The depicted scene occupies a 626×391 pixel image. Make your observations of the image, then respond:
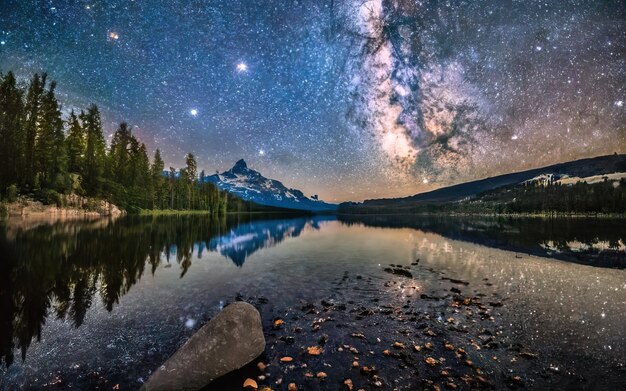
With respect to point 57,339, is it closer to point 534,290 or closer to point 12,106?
point 534,290

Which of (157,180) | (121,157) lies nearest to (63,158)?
(121,157)

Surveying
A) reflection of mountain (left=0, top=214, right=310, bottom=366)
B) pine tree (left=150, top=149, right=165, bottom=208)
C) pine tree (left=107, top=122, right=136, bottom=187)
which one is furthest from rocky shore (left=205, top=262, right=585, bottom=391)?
pine tree (left=150, top=149, right=165, bottom=208)

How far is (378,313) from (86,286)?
1701 cm

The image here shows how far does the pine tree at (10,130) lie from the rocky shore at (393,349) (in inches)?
3405

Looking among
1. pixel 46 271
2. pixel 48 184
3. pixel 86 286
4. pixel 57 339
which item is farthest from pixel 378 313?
pixel 48 184

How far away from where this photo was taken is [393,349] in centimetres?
1020

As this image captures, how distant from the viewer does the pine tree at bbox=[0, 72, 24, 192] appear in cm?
6662

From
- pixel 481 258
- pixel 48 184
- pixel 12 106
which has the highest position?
pixel 12 106

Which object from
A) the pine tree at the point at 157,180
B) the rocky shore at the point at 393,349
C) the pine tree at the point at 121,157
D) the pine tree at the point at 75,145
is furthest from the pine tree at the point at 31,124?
the rocky shore at the point at 393,349

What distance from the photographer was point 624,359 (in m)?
9.54

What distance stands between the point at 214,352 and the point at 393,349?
6.26m

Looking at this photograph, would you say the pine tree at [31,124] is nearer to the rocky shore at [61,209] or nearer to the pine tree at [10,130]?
the pine tree at [10,130]

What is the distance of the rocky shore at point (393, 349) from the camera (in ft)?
26.8

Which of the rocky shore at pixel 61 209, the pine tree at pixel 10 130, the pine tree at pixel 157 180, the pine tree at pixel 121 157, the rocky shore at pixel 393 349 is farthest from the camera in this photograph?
the pine tree at pixel 157 180
